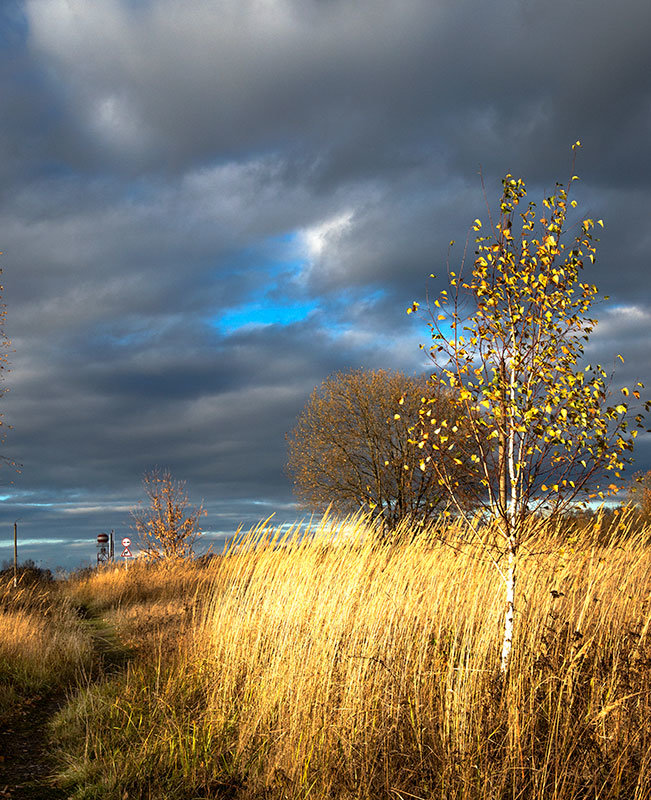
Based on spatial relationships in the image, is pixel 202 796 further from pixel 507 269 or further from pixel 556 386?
pixel 507 269

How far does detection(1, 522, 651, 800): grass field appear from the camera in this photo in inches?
186

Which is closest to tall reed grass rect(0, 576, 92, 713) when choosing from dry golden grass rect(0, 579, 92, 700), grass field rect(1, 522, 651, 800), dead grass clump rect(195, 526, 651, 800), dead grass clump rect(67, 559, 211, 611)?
dry golden grass rect(0, 579, 92, 700)

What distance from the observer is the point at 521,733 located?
16.0 ft

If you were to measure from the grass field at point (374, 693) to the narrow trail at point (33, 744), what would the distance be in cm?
19

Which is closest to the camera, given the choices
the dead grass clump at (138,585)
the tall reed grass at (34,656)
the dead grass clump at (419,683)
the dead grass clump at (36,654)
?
the dead grass clump at (419,683)

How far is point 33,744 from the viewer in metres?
7.45

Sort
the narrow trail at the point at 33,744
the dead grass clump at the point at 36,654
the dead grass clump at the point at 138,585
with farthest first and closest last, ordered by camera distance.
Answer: the dead grass clump at the point at 138,585 → the dead grass clump at the point at 36,654 → the narrow trail at the point at 33,744

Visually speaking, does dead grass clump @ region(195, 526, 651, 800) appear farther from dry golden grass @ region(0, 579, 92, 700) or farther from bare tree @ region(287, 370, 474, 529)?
bare tree @ region(287, 370, 474, 529)

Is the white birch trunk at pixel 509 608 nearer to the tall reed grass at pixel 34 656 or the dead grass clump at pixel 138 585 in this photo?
the tall reed grass at pixel 34 656

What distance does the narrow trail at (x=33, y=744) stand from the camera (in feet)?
20.0

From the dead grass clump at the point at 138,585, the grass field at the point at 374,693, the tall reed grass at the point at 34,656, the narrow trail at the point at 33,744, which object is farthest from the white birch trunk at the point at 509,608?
the dead grass clump at the point at 138,585

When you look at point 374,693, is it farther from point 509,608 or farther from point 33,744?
point 33,744

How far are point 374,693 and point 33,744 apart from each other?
13.9 ft

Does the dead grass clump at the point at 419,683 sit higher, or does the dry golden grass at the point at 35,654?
the dead grass clump at the point at 419,683
